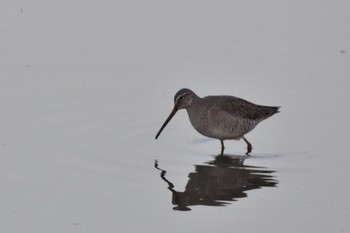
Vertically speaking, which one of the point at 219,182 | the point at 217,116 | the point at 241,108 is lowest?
the point at 219,182

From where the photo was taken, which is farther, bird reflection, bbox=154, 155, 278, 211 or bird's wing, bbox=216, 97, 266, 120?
bird's wing, bbox=216, 97, 266, 120

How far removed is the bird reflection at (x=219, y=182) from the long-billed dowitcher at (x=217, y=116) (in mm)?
459

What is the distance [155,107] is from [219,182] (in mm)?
2485

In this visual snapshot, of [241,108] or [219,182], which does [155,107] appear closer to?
[241,108]

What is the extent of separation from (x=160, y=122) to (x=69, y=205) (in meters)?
2.81

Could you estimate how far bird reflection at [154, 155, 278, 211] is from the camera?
801 cm

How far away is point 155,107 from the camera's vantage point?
35.6 ft

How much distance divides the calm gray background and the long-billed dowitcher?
0.22m

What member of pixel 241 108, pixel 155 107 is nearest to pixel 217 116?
pixel 241 108

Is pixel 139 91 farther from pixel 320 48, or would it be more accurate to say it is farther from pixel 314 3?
pixel 314 3

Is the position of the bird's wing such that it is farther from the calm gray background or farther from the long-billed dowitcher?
the calm gray background

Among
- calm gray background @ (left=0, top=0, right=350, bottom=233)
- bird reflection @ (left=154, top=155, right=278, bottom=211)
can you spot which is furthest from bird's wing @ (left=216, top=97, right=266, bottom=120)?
bird reflection @ (left=154, top=155, right=278, bottom=211)

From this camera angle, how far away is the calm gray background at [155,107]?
25.1 ft

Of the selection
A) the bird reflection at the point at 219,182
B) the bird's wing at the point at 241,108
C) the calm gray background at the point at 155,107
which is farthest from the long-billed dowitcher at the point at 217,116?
the bird reflection at the point at 219,182
